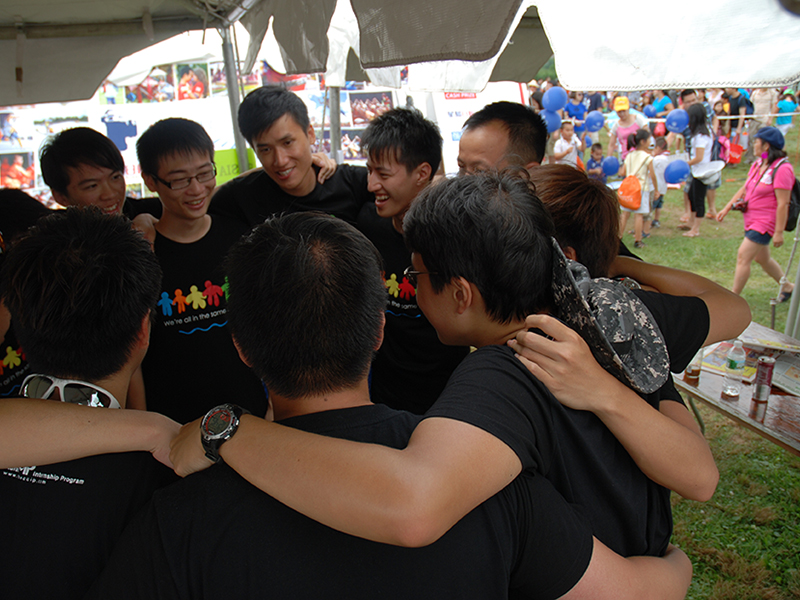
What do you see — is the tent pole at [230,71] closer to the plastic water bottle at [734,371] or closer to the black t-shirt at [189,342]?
the black t-shirt at [189,342]

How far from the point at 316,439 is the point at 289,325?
0.22 metres

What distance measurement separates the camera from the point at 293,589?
0.90 meters

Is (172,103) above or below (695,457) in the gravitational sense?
above

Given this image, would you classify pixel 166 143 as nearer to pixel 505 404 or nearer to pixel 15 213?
pixel 15 213

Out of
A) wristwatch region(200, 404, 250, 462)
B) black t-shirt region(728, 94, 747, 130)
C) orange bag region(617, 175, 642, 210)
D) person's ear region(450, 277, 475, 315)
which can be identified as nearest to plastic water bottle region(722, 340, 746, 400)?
person's ear region(450, 277, 475, 315)

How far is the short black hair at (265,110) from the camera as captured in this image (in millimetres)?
2760

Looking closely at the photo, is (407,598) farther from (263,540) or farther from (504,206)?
(504,206)

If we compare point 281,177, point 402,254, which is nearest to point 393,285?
point 402,254

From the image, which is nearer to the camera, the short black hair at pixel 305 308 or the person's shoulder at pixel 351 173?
the short black hair at pixel 305 308

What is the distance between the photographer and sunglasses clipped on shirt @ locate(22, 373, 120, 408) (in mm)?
1252

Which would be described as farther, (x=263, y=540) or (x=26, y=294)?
(x=26, y=294)

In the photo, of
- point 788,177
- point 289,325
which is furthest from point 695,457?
point 788,177

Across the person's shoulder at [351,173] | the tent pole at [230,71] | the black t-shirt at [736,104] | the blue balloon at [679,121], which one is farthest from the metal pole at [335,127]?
the black t-shirt at [736,104]

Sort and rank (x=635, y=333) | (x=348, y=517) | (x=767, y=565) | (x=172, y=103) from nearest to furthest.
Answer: (x=348, y=517)
(x=635, y=333)
(x=767, y=565)
(x=172, y=103)
